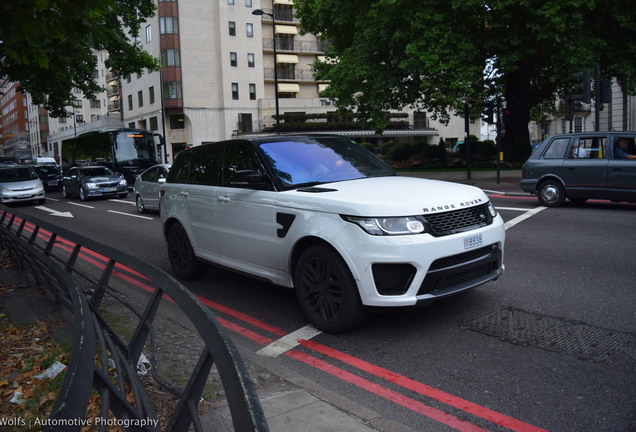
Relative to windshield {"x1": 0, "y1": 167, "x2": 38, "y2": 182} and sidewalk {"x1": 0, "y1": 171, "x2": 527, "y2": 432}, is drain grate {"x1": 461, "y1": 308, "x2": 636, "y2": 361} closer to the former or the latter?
sidewalk {"x1": 0, "y1": 171, "x2": 527, "y2": 432}

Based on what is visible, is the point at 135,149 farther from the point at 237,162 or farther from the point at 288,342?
the point at 288,342

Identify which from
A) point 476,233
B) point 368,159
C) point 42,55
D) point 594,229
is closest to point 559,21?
point 594,229

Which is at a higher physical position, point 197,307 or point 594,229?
point 197,307

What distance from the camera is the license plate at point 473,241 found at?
4441mm

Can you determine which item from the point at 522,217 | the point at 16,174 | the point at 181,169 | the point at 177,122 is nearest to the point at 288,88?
the point at 177,122

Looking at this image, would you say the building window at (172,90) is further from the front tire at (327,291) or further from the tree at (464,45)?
the front tire at (327,291)

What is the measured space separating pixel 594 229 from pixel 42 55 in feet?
28.4

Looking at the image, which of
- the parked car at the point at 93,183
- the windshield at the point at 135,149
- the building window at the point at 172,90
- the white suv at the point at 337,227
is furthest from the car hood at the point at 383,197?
the building window at the point at 172,90

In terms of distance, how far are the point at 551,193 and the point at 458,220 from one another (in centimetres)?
876

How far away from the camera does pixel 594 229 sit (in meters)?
8.99

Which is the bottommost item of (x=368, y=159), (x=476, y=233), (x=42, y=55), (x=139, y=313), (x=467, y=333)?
(x=467, y=333)

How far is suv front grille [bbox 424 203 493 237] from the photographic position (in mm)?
4324

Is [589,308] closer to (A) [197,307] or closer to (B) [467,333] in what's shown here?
(B) [467,333]

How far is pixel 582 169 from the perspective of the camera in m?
11.6
